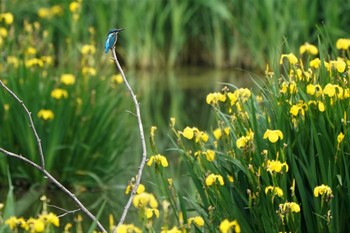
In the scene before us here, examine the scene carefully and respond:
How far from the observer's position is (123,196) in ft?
19.3

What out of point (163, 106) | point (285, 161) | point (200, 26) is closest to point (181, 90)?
point (163, 106)

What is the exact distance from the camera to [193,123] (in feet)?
28.3

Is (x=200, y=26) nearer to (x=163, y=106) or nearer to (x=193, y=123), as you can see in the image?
(x=163, y=106)

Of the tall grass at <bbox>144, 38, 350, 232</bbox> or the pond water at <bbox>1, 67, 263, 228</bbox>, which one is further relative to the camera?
the pond water at <bbox>1, 67, 263, 228</bbox>

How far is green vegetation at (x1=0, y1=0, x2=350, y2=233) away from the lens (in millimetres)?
3555

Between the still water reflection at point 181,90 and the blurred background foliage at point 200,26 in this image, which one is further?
the blurred background foliage at point 200,26

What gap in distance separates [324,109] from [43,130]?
2.77 meters

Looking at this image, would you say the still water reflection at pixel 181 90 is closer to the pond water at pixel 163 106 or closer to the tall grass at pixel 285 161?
the pond water at pixel 163 106

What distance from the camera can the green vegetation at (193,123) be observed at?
3555 mm

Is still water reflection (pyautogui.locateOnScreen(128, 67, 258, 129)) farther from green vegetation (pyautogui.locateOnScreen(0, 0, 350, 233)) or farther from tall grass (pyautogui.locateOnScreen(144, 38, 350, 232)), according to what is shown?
tall grass (pyautogui.locateOnScreen(144, 38, 350, 232))

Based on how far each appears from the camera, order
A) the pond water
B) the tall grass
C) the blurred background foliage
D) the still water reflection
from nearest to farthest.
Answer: the tall grass, the pond water, the still water reflection, the blurred background foliage

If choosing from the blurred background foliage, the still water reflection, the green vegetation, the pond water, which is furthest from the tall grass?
the blurred background foliage

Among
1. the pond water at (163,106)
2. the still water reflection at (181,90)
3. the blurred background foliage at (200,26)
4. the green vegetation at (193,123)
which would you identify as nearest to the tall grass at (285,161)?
the green vegetation at (193,123)

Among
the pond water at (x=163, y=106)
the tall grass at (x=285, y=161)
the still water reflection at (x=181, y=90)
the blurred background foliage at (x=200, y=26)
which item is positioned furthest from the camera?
the blurred background foliage at (x=200, y=26)
